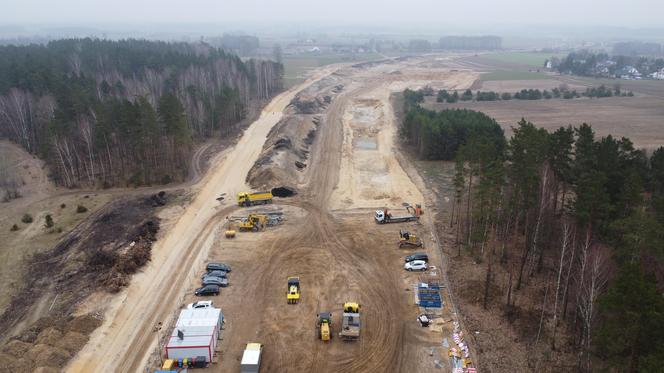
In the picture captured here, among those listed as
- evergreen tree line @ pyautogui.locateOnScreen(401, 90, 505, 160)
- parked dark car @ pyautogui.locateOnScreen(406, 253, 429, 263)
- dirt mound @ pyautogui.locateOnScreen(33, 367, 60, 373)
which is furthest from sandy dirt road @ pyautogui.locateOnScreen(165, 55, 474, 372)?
dirt mound @ pyautogui.locateOnScreen(33, 367, 60, 373)

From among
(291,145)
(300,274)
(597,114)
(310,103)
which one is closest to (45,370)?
(300,274)

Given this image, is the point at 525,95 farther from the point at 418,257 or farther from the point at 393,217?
the point at 418,257

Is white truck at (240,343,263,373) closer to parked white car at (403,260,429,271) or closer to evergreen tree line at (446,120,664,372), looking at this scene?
parked white car at (403,260,429,271)

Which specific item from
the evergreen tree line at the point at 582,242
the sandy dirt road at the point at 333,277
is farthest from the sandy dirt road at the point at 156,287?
the evergreen tree line at the point at 582,242

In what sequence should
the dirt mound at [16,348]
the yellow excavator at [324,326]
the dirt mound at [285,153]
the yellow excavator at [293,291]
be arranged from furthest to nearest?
the dirt mound at [285,153]
the yellow excavator at [293,291]
the yellow excavator at [324,326]
the dirt mound at [16,348]

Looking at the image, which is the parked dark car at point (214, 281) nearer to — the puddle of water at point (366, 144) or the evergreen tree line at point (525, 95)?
the puddle of water at point (366, 144)

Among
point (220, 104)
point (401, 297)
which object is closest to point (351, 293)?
point (401, 297)

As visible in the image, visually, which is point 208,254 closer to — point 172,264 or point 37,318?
point 172,264
